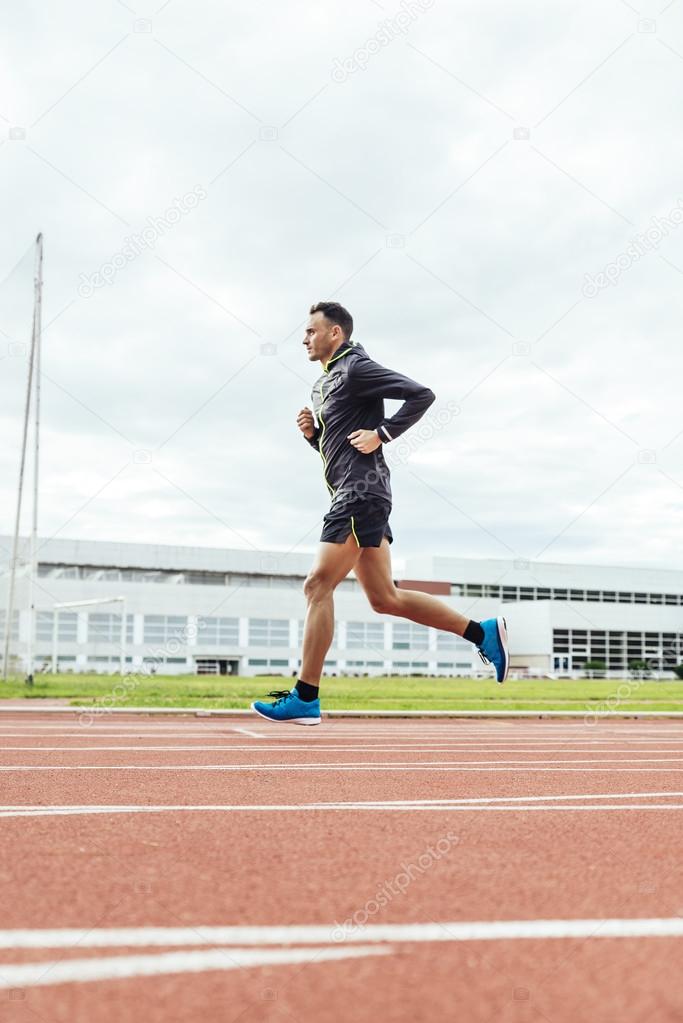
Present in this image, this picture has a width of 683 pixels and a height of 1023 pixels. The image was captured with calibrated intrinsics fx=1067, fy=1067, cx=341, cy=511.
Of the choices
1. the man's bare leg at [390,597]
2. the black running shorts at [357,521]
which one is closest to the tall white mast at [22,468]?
the man's bare leg at [390,597]

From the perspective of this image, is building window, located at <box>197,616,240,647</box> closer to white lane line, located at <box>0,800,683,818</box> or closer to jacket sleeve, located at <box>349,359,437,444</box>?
jacket sleeve, located at <box>349,359,437,444</box>

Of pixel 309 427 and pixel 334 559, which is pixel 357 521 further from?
pixel 309 427

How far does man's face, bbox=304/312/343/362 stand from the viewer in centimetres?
625

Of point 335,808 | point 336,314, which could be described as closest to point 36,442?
point 336,314

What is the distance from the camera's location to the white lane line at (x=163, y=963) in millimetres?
1741

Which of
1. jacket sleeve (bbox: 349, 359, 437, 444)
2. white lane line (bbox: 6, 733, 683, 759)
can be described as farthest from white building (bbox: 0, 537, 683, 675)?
jacket sleeve (bbox: 349, 359, 437, 444)

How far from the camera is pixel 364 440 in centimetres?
587

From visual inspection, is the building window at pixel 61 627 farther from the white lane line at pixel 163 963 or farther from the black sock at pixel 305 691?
the white lane line at pixel 163 963

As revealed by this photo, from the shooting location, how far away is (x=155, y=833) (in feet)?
10.0

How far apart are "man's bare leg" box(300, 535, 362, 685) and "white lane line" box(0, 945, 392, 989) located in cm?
399

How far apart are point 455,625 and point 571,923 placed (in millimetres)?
4100

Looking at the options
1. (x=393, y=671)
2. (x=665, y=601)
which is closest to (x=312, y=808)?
(x=393, y=671)

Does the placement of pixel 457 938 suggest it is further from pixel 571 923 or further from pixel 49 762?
pixel 49 762

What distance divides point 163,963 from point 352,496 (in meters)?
4.24
